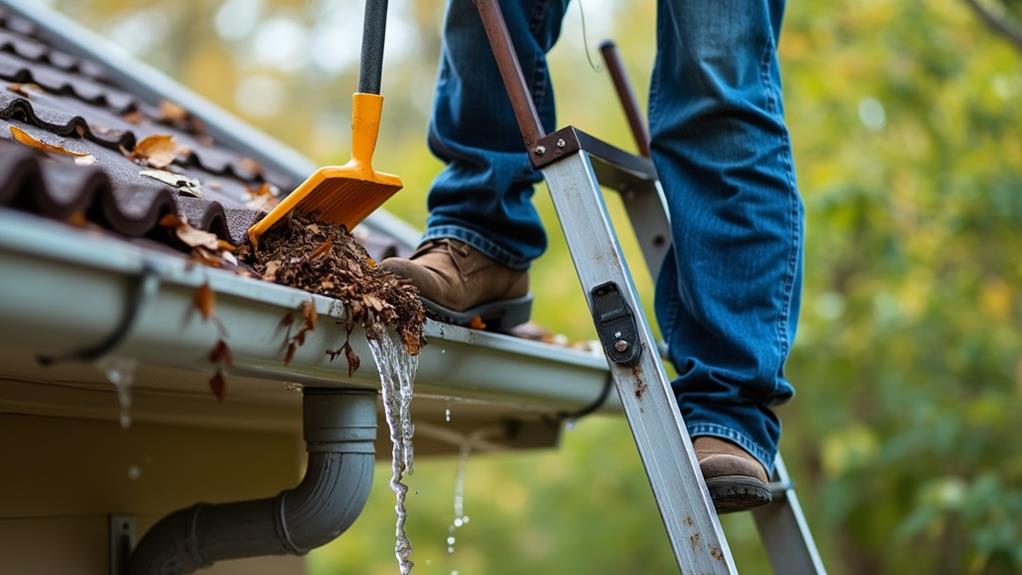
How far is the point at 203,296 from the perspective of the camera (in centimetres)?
158

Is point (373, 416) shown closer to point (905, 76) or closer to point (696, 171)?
point (696, 171)

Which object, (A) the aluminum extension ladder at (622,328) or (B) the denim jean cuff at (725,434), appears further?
(B) the denim jean cuff at (725,434)

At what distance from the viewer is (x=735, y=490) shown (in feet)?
6.86

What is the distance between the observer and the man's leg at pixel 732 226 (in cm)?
223

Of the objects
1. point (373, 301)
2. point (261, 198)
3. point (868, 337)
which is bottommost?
point (373, 301)

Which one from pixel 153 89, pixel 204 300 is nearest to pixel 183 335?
pixel 204 300

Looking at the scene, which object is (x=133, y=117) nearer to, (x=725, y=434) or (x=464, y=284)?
(x=464, y=284)

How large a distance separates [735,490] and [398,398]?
1.99ft

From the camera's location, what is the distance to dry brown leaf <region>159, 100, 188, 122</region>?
3990mm

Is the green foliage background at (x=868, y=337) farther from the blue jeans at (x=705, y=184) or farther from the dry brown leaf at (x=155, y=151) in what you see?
the dry brown leaf at (x=155, y=151)

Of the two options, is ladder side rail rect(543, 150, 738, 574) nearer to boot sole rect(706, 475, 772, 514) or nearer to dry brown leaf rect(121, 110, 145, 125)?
boot sole rect(706, 475, 772, 514)

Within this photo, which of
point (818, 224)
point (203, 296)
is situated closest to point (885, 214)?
point (818, 224)

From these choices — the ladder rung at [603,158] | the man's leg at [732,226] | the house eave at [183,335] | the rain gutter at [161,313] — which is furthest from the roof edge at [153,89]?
the rain gutter at [161,313]

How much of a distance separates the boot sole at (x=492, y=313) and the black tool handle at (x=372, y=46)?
390 millimetres
